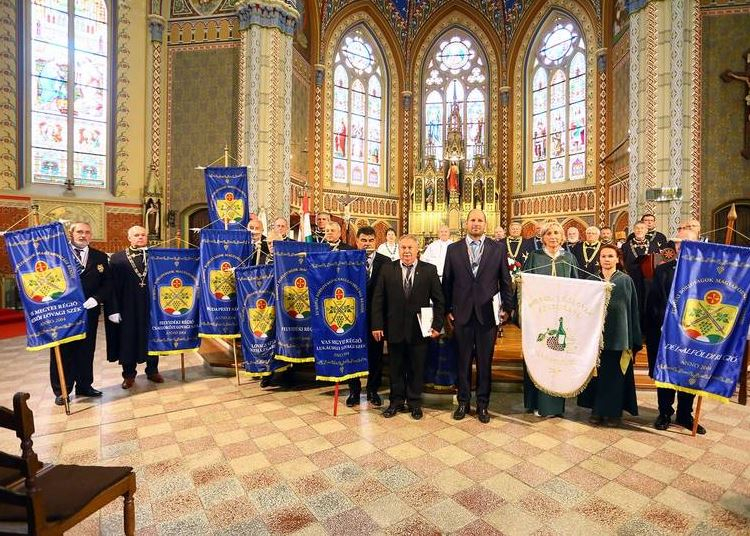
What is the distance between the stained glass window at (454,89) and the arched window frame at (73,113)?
35.5 feet

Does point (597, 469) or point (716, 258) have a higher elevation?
point (716, 258)

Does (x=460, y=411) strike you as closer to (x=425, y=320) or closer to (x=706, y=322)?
(x=425, y=320)

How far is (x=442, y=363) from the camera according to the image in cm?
431

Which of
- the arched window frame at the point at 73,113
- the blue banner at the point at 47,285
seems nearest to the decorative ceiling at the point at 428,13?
the arched window frame at the point at 73,113

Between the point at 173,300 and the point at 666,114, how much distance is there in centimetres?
1063

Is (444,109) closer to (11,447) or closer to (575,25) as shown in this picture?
(575,25)

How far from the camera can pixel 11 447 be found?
10.8ft

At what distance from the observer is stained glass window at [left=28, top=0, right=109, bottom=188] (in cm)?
1059

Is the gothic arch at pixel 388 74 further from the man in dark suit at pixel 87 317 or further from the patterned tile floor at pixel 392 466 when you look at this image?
the patterned tile floor at pixel 392 466

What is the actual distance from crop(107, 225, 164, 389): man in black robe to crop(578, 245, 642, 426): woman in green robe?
15.5 ft

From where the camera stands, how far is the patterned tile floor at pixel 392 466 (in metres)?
2.38

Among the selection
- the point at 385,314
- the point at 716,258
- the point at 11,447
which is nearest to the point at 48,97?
the point at 11,447

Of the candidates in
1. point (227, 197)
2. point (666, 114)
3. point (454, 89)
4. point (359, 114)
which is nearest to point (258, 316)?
point (227, 197)

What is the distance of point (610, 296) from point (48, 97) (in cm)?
1323
